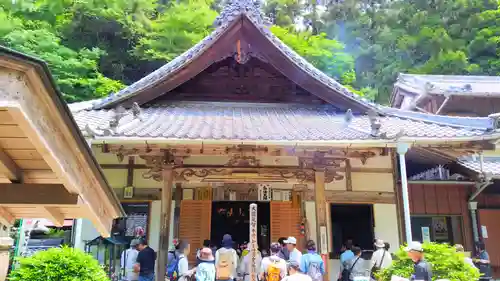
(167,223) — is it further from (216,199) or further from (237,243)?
(237,243)

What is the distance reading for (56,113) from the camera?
2.14 meters

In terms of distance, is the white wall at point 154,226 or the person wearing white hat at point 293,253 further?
the white wall at point 154,226

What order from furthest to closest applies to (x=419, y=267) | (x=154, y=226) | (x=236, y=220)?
1. (x=236, y=220)
2. (x=154, y=226)
3. (x=419, y=267)

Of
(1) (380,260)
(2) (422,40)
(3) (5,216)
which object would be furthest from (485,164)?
(2) (422,40)

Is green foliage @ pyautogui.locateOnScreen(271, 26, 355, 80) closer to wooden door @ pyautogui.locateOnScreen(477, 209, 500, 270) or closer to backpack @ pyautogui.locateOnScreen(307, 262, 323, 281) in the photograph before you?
wooden door @ pyautogui.locateOnScreen(477, 209, 500, 270)

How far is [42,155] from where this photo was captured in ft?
7.34

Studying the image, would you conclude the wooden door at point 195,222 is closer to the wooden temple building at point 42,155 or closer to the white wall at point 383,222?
the white wall at point 383,222

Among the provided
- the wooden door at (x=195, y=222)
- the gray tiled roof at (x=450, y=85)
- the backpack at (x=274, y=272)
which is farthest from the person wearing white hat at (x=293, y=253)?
the gray tiled roof at (x=450, y=85)

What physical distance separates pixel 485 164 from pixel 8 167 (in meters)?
13.3

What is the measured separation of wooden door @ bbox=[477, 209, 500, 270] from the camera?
1218 centimetres

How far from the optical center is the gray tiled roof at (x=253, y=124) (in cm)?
771

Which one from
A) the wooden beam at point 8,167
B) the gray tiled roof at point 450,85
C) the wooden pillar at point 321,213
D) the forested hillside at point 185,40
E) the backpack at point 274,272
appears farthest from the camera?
the forested hillside at point 185,40

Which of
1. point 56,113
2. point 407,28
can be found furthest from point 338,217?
point 407,28

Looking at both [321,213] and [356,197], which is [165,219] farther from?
[356,197]
